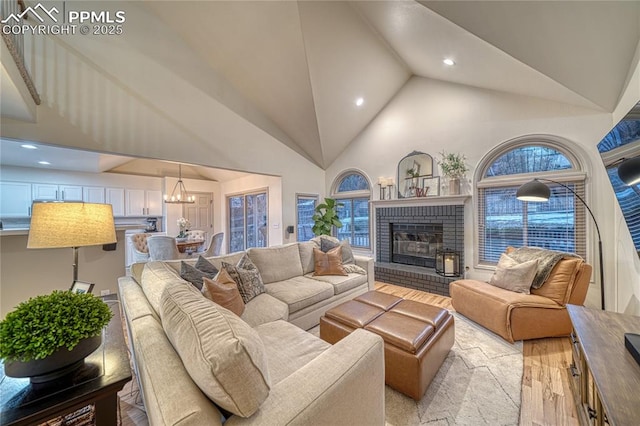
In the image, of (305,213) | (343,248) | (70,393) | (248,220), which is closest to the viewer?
(70,393)

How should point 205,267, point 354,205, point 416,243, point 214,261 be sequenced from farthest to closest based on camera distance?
point 354,205, point 416,243, point 214,261, point 205,267

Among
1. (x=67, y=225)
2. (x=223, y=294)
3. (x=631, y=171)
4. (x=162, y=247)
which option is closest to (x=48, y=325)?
(x=67, y=225)

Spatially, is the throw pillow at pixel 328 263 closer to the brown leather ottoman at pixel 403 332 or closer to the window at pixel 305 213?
the brown leather ottoman at pixel 403 332

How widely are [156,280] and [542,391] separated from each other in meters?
2.98

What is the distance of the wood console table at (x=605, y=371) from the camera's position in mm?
920

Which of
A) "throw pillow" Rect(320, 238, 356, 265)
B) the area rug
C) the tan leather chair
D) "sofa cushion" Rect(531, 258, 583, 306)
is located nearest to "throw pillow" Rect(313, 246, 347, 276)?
"throw pillow" Rect(320, 238, 356, 265)

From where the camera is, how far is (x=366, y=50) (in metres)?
3.95

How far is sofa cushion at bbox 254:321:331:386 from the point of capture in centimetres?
139

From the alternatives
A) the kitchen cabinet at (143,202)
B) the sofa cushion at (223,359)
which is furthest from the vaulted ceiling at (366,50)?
the kitchen cabinet at (143,202)

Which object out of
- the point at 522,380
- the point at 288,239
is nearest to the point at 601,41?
the point at 522,380

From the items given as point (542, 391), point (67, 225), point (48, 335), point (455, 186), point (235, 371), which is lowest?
point (542, 391)

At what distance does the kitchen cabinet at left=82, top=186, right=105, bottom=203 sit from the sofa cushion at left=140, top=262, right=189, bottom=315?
16.3 feet

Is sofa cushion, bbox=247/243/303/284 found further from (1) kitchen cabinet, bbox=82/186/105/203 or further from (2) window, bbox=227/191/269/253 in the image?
(1) kitchen cabinet, bbox=82/186/105/203

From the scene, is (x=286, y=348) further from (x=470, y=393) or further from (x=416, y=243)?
(x=416, y=243)
